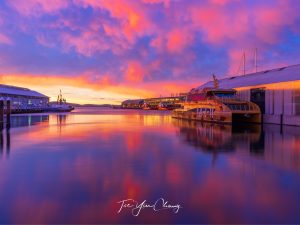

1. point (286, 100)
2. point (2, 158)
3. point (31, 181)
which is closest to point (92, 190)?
point (31, 181)

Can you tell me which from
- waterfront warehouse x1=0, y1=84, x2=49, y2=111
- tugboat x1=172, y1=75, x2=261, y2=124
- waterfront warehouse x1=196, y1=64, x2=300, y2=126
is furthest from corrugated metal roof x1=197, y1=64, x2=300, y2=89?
waterfront warehouse x1=0, y1=84, x2=49, y2=111

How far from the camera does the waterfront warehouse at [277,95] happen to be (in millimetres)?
39000

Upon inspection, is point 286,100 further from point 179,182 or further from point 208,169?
point 179,182

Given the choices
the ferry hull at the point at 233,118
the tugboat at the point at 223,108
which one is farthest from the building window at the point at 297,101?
the ferry hull at the point at 233,118

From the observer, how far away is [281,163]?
47.5 feet

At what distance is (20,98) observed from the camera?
11888 centimetres

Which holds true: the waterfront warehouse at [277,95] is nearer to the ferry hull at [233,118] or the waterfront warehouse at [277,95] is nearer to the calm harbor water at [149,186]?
the ferry hull at [233,118]

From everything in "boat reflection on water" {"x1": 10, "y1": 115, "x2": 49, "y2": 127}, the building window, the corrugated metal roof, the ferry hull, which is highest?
the corrugated metal roof

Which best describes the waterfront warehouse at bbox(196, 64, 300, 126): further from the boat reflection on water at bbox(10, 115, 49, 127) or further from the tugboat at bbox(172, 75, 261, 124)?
the boat reflection on water at bbox(10, 115, 49, 127)

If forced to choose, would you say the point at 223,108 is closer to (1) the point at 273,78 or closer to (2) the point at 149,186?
(1) the point at 273,78
